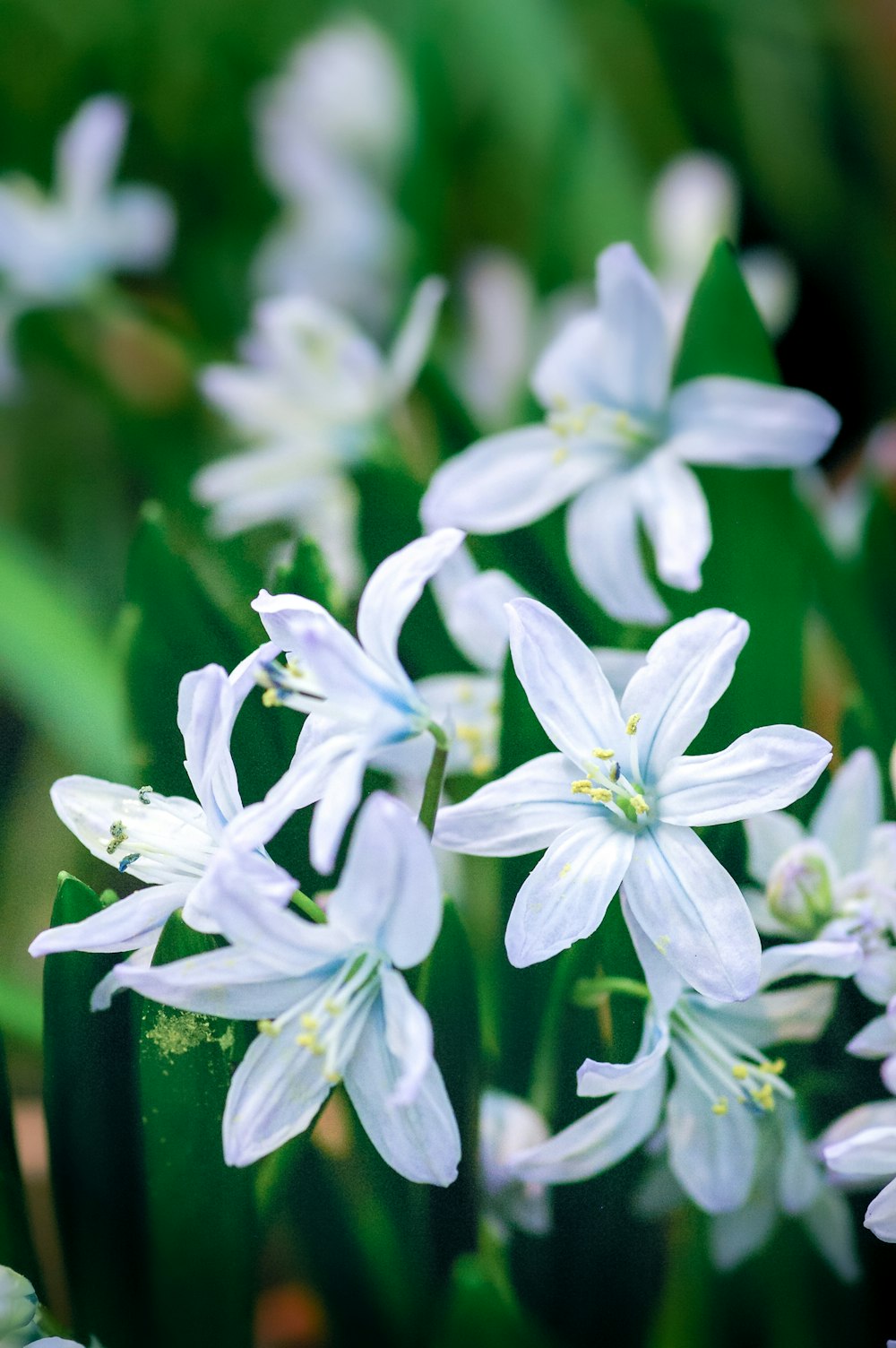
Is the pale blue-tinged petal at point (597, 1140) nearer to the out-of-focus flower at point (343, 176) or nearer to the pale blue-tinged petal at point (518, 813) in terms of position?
the pale blue-tinged petal at point (518, 813)

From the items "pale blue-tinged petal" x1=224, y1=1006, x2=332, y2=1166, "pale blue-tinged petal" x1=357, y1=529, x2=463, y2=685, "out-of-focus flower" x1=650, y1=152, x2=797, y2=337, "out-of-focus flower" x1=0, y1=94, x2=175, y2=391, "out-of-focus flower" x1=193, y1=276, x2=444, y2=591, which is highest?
"out-of-focus flower" x1=0, y1=94, x2=175, y2=391

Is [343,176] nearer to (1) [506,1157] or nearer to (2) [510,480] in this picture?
(2) [510,480]

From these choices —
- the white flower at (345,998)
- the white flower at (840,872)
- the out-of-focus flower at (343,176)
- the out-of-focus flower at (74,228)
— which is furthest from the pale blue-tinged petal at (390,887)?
the out-of-focus flower at (343,176)

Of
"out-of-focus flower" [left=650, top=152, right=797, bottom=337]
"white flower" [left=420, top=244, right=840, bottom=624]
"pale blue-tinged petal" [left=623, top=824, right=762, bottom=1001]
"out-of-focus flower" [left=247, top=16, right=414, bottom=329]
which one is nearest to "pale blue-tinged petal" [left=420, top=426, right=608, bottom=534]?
"white flower" [left=420, top=244, right=840, bottom=624]

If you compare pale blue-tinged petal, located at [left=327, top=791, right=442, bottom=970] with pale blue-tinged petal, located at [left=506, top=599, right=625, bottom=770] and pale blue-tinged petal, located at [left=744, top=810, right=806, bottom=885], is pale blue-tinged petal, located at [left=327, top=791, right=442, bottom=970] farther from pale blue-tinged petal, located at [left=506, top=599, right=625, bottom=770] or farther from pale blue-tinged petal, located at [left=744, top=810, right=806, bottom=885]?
pale blue-tinged petal, located at [left=744, top=810, right=806, bottom=885]

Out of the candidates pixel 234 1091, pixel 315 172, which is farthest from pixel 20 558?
pixel 234 1091

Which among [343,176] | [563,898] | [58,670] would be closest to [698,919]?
[563,898]
